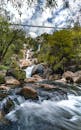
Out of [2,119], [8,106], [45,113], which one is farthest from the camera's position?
[8,106]

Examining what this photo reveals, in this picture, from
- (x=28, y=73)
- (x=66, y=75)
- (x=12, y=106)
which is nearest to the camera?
(x=12, y=106)

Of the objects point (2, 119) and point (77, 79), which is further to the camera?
point (77, 79)

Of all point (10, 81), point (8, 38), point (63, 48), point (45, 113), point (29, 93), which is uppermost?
point (8, 38)

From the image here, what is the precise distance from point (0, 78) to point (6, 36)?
886 centimetres

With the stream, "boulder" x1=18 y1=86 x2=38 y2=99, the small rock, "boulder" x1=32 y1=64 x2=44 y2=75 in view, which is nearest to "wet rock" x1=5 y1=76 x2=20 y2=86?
the small rock

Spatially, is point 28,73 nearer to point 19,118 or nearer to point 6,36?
point 6,36

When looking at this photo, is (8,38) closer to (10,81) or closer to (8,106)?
(10,81)

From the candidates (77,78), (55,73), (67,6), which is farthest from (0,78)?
(67,6)

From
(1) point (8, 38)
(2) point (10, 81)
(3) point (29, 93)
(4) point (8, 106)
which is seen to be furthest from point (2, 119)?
(1) point (8, 38)

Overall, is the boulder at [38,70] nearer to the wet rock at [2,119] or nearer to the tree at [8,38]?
the tree at [8,38]

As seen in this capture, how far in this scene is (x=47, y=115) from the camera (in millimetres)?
12531

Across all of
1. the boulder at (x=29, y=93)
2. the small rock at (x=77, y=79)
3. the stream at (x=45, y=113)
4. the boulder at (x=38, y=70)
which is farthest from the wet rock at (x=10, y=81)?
the boulder at (x=29, y=93)

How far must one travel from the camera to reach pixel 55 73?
36.8 m

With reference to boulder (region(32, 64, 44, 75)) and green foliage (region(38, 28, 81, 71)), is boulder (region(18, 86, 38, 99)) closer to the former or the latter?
green foliage (region(38, 28, 81, 71))
